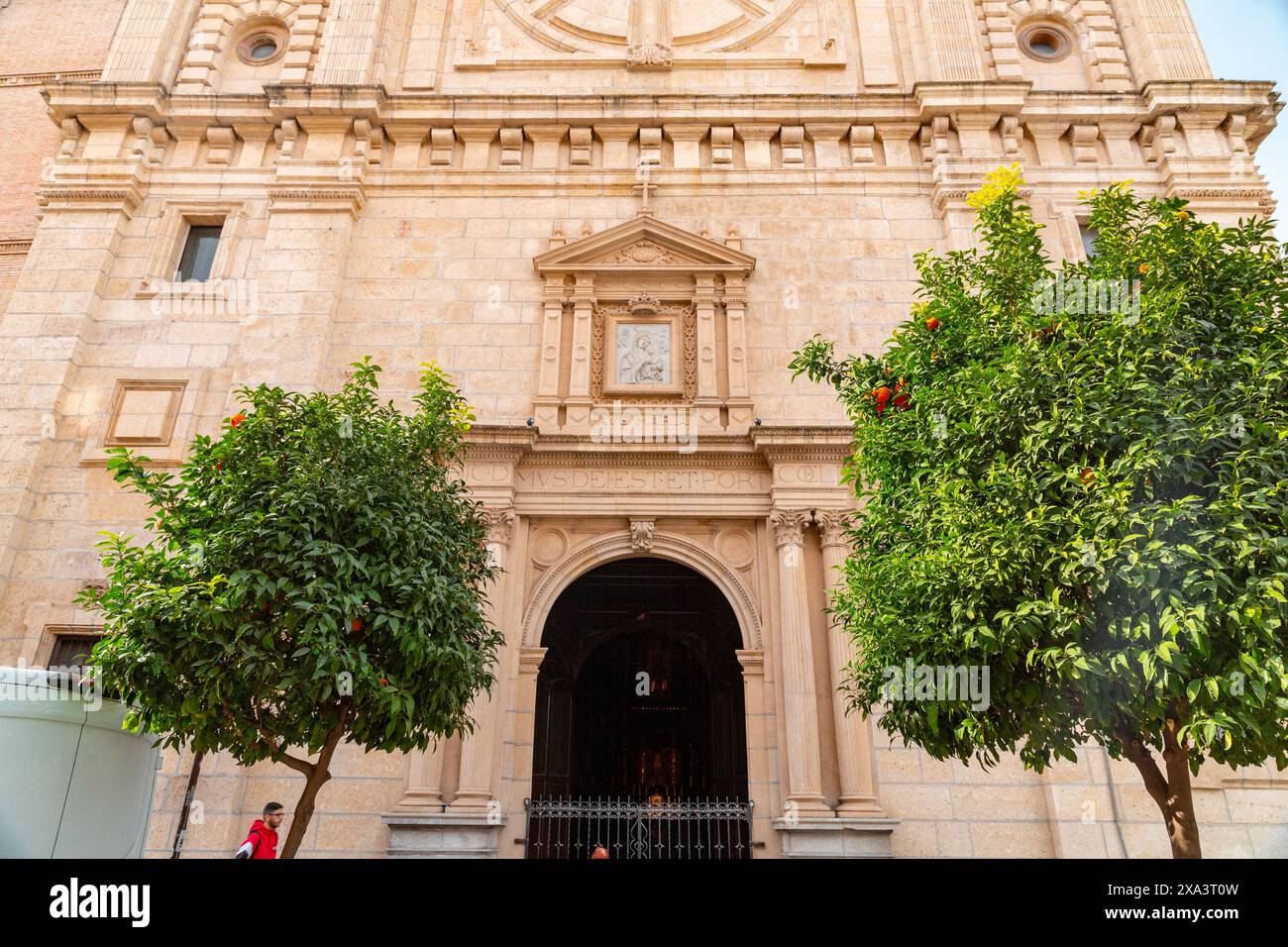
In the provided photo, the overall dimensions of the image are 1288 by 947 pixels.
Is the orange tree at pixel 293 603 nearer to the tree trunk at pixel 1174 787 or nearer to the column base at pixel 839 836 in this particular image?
the column base at pixel 839 836

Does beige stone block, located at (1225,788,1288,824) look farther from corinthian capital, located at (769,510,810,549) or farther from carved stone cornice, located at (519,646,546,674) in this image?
carved stone cornice, located at (519,646,546,674)

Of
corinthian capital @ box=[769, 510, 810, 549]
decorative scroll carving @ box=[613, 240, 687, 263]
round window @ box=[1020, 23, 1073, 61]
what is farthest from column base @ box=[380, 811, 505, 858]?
round window @ box=[1020, 23, 1073, 61]

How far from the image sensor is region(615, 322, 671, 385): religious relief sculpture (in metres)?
15.0

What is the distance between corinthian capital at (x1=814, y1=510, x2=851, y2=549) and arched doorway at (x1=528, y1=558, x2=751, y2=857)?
336 centimetres

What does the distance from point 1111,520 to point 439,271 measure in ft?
42.2

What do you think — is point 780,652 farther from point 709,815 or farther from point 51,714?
point 51,714

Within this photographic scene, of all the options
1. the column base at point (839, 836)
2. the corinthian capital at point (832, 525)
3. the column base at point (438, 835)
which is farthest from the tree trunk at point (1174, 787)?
the column base at point (438, 835)

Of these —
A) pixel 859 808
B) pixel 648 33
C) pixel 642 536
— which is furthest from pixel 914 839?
pixel 648 33

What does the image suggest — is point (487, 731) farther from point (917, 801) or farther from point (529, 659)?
point (917, 801)

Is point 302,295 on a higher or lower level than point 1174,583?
higher

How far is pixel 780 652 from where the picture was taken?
13.0m

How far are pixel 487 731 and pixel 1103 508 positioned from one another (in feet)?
29.8
